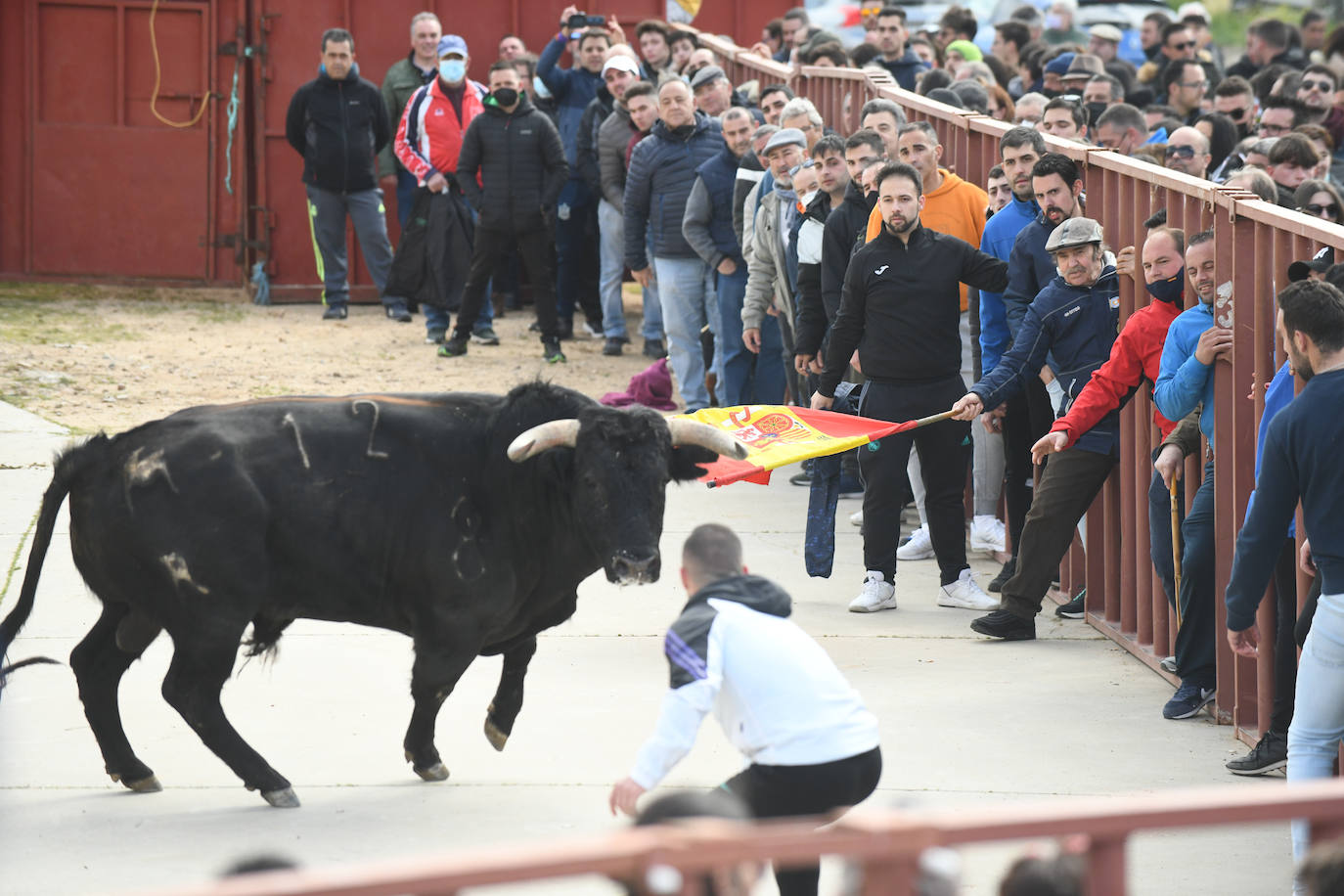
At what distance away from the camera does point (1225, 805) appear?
2.64 metres

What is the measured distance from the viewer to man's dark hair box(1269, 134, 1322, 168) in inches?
376

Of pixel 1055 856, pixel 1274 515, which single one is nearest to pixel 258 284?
pixel 1274 515

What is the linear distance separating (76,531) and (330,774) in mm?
1284

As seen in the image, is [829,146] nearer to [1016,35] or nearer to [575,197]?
[575,197]

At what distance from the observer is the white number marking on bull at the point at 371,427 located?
6.32m

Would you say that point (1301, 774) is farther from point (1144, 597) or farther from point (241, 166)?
point (241, 166)

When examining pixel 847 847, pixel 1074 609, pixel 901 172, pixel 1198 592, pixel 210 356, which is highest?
pixel 901 172

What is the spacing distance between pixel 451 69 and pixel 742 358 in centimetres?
477

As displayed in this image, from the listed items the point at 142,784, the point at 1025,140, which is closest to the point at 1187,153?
the point at 1025,140

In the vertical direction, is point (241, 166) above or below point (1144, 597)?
above

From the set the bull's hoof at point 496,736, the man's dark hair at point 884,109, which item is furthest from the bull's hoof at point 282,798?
the man's dark hair at point 884,109

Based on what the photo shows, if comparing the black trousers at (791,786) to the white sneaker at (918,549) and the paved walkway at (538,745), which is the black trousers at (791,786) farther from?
the white sneaker at (918,549)

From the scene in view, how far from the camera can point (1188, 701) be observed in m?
7.10

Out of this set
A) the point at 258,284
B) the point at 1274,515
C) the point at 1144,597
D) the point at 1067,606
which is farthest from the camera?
the point at 258,284
